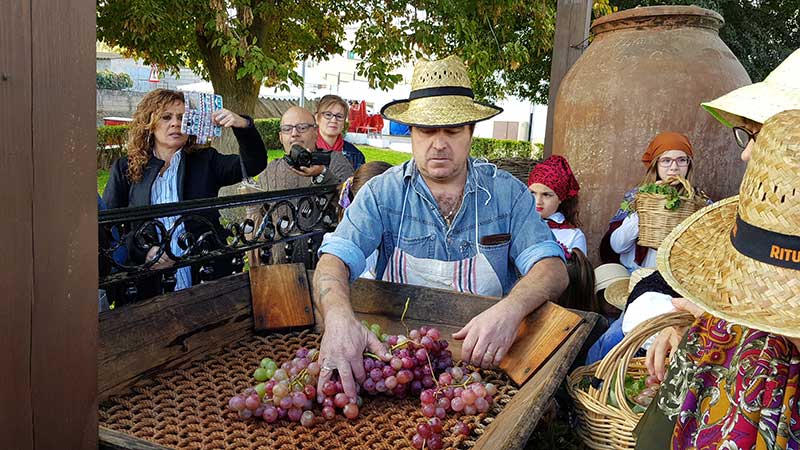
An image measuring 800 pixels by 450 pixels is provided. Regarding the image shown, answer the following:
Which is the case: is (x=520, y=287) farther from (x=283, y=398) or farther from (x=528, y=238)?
(x=283, y=398)

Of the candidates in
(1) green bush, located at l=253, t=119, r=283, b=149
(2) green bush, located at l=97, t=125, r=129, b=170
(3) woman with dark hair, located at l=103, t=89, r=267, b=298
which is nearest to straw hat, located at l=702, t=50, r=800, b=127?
(3) woman with dark hair, located at l=103, t=89, r=267, b=298

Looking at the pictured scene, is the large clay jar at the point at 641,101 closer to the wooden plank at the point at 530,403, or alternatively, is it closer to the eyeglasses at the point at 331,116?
the eyeglasses at the point at 331,116

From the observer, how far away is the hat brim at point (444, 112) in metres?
2.29

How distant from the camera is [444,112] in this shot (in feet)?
7.73

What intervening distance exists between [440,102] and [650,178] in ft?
6.61

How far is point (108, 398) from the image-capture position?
1680mm

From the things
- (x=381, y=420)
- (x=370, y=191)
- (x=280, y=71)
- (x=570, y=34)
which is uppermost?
(x=570, y=34)

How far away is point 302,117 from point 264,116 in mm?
21929

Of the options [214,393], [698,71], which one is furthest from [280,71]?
[214,393]

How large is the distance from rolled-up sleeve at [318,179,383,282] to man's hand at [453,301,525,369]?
481 mm

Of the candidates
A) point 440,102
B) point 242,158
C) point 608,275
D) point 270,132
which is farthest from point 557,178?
point 270,132

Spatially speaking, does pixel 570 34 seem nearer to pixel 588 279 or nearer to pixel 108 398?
pixel 588 279

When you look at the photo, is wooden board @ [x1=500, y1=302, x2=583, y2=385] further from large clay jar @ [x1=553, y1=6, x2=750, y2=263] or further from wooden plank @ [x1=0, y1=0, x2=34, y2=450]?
large clay jar @ [x1=553, y1=6, x2=750, y2=263]

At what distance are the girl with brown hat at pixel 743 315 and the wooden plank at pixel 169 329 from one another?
128cm
